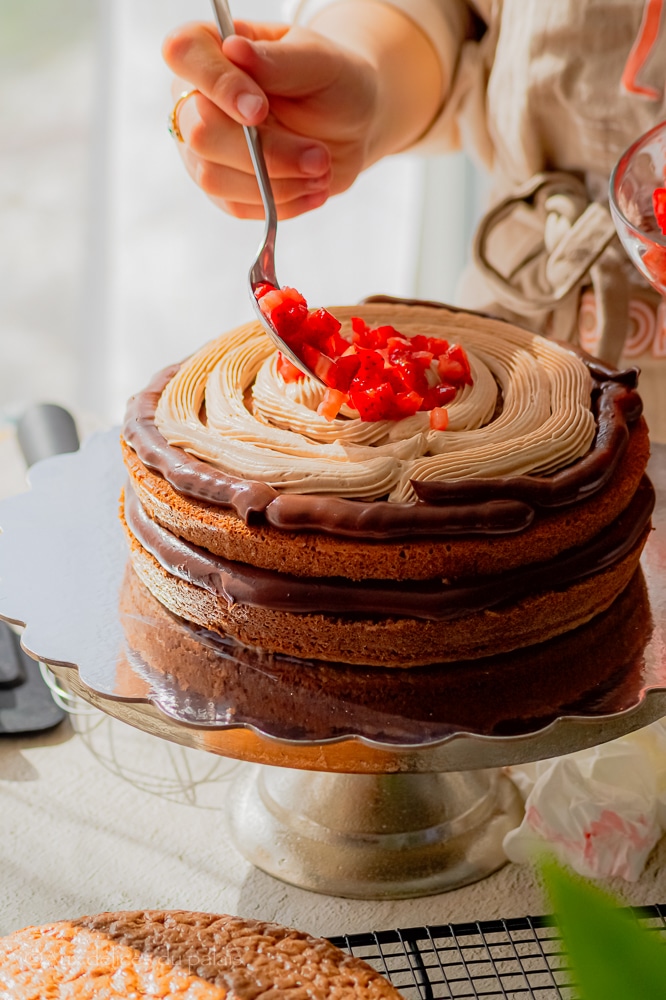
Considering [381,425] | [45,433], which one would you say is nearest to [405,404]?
[381,425]

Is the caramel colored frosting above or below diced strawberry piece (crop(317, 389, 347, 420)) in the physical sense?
below

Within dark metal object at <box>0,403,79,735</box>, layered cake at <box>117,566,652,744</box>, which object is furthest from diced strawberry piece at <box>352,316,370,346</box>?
dark metal object at <box>0,403,79,735</box>

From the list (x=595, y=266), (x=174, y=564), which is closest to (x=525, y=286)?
(x=595, y=266)

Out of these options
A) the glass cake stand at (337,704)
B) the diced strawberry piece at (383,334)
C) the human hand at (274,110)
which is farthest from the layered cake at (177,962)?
the human hand at (274,110)

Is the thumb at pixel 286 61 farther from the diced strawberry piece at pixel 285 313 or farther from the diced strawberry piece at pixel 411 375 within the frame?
the diced strawberry piece at pixel 411 375

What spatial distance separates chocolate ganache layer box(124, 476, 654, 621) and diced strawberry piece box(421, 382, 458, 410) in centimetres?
20

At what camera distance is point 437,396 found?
3.55 feet

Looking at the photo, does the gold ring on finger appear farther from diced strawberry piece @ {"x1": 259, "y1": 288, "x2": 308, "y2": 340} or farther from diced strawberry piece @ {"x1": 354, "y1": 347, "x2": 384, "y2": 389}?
diced strawberry piece @ {"x1": 354, "y1": 347, "x2": 384, "y2": 389}

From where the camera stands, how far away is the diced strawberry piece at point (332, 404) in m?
1.04

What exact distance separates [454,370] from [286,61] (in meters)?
0.41

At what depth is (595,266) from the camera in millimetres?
1361

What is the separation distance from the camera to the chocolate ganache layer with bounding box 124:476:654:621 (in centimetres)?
94

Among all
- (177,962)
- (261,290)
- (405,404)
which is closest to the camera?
(177,962)

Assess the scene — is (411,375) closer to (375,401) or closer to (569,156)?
(375,401)
